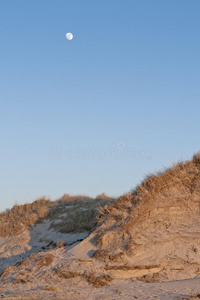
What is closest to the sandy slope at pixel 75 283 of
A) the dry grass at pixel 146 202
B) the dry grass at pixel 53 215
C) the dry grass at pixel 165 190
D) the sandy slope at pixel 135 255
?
the sandy slope at pixel 135 255

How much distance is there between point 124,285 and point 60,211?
10636 millimetres

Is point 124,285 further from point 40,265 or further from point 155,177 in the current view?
point 155,177

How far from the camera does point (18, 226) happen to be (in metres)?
17.3

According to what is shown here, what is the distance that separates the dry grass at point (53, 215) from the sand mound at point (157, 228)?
587 cm

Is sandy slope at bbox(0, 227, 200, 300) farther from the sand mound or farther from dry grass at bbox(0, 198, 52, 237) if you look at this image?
dry grass at bbox(0, 198, 52, 237)

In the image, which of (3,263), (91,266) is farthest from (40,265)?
(3,263)

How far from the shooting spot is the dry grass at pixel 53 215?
16.5 metres

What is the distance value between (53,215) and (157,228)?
965 centimetres

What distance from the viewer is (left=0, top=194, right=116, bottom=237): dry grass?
54.1ft

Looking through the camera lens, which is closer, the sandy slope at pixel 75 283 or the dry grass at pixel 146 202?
the sandy slope at pixel 75 283

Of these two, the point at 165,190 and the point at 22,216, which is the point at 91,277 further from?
the point at 22,216

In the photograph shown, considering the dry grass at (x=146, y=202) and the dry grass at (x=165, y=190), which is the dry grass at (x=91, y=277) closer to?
the dry grass at (x=146, y=202)

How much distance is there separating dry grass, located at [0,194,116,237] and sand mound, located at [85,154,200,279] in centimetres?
587

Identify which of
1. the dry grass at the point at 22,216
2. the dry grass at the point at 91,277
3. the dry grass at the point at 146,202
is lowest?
the dry grass at the point at 91,277
